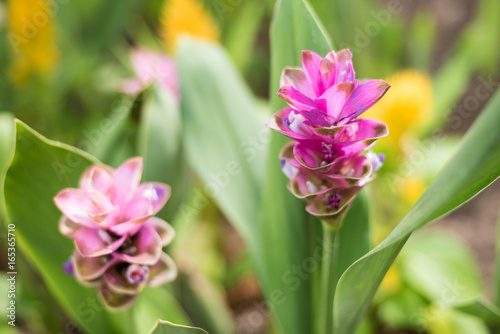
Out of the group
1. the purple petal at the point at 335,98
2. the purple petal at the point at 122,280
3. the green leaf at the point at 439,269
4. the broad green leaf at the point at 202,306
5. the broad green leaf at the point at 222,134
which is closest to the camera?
the purple petal at the point at 335,98

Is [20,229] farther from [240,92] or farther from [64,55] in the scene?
[64,55]

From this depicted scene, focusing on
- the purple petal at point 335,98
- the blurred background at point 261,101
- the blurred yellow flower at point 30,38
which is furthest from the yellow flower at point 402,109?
the blurred yellow flower at point 30,38

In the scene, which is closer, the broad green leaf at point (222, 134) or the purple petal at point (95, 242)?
the purple petal at point (95, 242)

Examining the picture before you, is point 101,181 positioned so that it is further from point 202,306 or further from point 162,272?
point 202,306

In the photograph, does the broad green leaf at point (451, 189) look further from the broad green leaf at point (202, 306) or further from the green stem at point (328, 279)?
the broad green leaf at point (202, 306)

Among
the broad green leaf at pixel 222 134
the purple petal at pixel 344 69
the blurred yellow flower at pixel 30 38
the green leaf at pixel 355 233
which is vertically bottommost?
the green leaf at pixel 355 233

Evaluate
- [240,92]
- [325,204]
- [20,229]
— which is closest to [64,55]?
[240,92]

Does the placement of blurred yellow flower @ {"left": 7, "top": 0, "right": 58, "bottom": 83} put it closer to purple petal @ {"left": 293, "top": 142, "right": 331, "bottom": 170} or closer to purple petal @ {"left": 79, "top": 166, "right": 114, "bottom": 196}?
purple petal @ {"left": 79, "top": 166, "right": 114, "bottom": 196}
